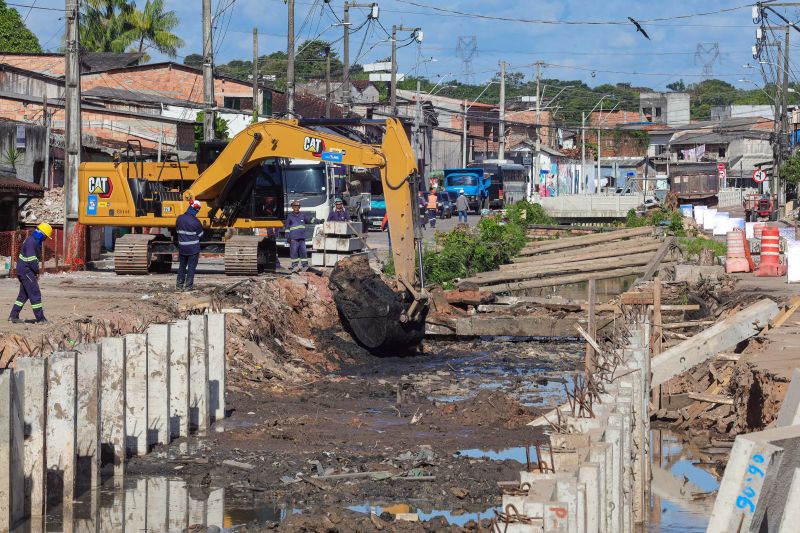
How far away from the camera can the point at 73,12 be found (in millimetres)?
27641

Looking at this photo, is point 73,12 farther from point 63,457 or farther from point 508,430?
point 63,457

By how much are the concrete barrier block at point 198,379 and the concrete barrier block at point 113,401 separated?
1.95 metres

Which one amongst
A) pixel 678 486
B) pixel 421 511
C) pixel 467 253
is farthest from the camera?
pixel 467 253

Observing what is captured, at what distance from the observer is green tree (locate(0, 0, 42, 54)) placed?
244ft

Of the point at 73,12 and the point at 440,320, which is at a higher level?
the point at 73,12

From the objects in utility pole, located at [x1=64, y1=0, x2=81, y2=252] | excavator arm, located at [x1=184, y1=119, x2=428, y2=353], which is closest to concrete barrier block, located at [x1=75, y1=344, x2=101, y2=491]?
excavator arm, located at [x1=184, y1=119, x2=428, y2=353]

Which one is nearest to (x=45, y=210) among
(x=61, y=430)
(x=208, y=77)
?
(x=208, y=77)

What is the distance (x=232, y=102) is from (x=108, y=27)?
16.2 metres

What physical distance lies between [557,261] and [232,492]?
66.3 ft

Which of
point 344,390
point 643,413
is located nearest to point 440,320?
point 344,390

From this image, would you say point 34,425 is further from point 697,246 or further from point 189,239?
point 697,246

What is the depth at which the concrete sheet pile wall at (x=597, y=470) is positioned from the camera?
6223mm

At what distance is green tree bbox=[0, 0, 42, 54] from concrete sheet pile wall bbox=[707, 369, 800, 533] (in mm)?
71586

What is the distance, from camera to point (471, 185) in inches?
2911
